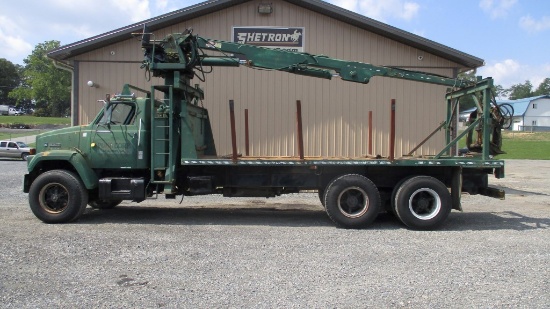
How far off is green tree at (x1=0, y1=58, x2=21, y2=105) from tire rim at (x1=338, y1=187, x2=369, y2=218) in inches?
4995

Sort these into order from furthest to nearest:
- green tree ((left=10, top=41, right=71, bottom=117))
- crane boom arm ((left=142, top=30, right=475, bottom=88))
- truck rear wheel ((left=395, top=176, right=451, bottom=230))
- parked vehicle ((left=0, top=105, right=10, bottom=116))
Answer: parked vehicle ((left=0, top=105, right=10, bottom=116))
green tree ((left=10, top=41, right=71, bottom=117))
crane boom arm ((left=142, top=30, right=475, bottom=88))
truck rear wheel ((left=395, top=176, right=451, bottom=230))

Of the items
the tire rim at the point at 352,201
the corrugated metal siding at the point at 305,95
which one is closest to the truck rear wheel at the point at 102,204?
the corrugated metal siding at the point at 305,95

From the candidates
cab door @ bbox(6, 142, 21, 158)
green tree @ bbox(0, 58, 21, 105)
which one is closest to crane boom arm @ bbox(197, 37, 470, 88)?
cab door @ bbox(6, 142, 21, 158)

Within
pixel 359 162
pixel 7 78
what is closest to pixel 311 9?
pixel 359 162

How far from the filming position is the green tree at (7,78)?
114625 millimetres

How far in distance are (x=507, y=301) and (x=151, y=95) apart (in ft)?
22.4

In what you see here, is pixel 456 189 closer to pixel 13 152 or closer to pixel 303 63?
pixel 303 63

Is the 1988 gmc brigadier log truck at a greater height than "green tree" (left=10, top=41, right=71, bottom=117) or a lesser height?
lesser

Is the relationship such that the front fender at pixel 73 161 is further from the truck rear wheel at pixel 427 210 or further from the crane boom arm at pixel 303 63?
the truck rear wheel at pixel 427 210

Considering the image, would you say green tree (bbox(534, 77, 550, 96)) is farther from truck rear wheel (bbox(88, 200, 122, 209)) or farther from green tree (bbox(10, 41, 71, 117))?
truck rear wheel (bbox(88, 200, 122, 209))

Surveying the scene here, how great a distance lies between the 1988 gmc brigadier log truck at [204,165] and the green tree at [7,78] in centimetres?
12390

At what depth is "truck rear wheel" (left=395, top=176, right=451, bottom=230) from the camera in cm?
864

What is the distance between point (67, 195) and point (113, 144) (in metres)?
1.30

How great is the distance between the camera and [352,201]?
883 cm
